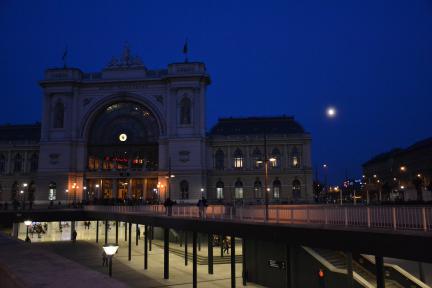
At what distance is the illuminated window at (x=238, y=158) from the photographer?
296ft

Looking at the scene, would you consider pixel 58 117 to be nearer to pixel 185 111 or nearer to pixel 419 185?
pixel 185 111

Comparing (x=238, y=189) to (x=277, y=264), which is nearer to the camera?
(x=277, y=264)

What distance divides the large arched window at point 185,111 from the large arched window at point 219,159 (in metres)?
10.4

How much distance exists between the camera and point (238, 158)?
90.2m

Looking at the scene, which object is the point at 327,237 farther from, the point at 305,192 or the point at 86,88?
the point at 86,88

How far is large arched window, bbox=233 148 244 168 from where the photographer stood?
90125 mm

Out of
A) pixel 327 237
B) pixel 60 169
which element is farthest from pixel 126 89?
pixel 327 237

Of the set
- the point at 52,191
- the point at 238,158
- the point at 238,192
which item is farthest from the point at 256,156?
the point at 52,191

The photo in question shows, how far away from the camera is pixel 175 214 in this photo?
3856 centimetres

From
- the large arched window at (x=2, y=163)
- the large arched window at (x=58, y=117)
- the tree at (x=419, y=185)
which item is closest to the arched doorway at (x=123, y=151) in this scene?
the large arched window at (x=58, y=117)

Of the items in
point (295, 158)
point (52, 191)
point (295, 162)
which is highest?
point (295, 158)

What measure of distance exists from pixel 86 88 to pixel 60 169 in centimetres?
1723

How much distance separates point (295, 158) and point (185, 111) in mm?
24366

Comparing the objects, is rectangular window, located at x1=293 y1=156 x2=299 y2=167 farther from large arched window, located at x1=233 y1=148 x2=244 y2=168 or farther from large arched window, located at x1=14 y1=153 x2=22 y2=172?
large arched window, located at x1=14 y1=153 x2=22 y2=172
